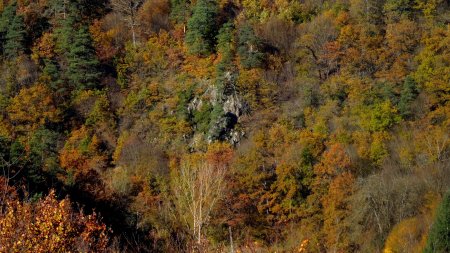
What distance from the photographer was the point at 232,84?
43.6 m

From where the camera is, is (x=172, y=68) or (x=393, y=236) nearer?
(x=393, y=236)

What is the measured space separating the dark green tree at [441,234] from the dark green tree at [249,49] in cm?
2801

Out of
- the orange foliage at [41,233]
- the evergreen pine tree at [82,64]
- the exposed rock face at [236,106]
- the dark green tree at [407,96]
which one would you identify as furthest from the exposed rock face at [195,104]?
the orange foliage at [41,233]

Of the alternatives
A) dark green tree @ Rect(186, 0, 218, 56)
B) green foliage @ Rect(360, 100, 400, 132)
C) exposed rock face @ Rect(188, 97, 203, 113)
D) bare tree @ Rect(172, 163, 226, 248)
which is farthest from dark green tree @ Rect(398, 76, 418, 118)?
bare tree @ Rect(172, 163, 226, 248)

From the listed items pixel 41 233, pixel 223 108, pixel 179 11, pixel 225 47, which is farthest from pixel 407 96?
pixel 41 233

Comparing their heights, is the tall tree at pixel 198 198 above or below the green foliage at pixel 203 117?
above

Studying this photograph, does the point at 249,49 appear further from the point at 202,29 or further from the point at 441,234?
the point at 441,234

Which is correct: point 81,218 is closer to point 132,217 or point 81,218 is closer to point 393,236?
point 393,236

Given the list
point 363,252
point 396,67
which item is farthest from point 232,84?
point 363,252

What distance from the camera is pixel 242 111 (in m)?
42.8

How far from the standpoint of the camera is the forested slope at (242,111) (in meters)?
29.8

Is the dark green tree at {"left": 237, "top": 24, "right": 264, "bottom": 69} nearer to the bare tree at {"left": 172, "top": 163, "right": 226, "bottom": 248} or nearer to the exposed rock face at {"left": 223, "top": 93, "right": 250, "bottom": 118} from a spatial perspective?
the exposed rock face at {"left": 223, "top": 93, "right": 250, "bottom": 118}

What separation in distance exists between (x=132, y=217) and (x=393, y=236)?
48.7 feet

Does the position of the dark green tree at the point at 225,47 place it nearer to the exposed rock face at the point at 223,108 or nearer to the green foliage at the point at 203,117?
the exposed rock face at the point at 223,108
